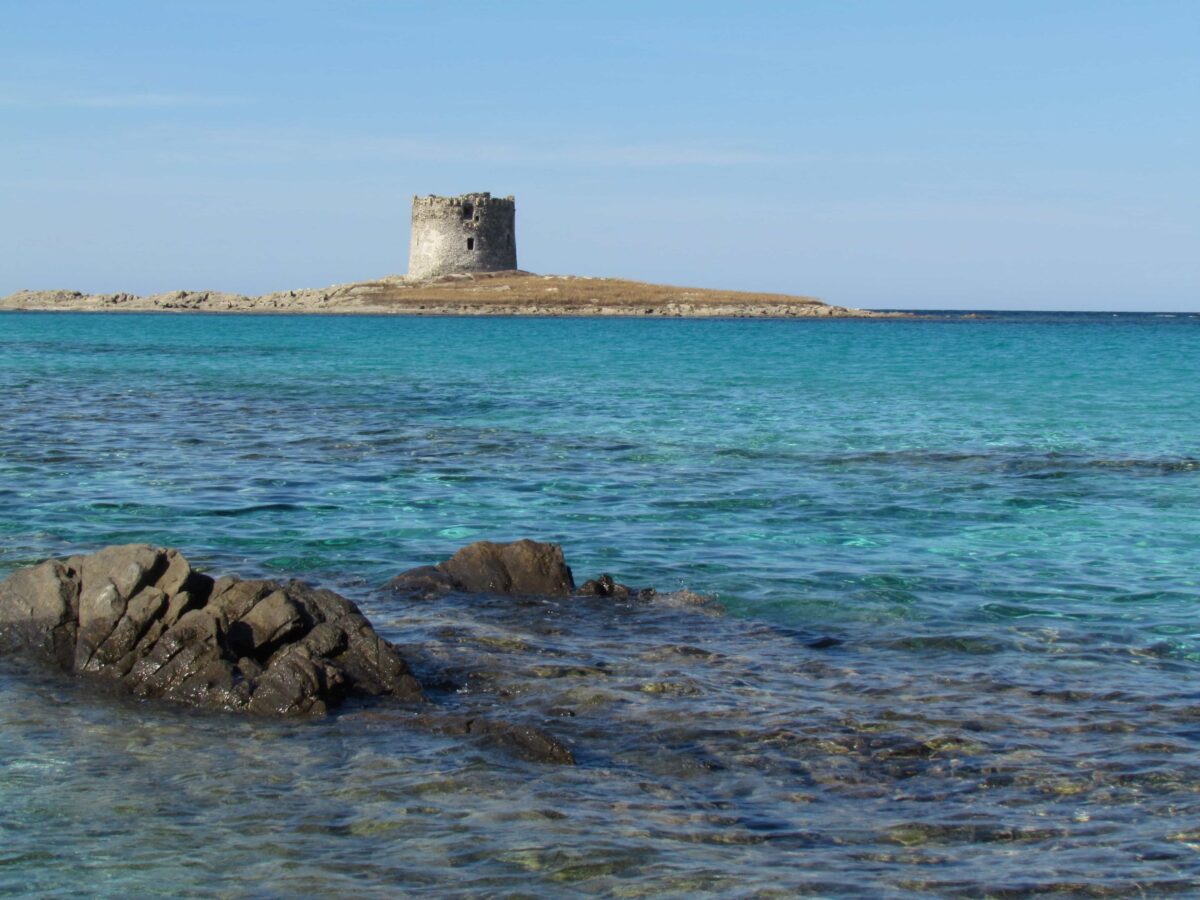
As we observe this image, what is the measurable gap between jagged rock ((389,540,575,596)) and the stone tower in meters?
96.3

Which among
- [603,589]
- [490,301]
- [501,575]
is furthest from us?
[490,301]

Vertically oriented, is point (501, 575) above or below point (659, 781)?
above

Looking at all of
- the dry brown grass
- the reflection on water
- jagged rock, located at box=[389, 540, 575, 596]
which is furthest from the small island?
the reflection on water

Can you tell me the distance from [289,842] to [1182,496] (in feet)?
47.2

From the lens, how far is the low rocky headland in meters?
101

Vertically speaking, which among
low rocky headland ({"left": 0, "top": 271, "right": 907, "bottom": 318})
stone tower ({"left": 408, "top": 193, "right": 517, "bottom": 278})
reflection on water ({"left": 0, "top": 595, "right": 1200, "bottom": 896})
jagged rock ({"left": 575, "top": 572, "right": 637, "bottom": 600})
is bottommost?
reflection on water ({"left": 0, "top": 595, "right": 1200, "bottom": 896})

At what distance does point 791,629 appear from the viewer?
10.8 meters

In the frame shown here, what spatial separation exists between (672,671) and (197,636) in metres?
3.22

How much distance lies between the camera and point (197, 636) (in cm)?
894

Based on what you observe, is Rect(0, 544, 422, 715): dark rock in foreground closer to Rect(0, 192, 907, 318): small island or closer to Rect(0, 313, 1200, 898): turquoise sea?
Rect(0, 313, 1200, 898): turquoise sea

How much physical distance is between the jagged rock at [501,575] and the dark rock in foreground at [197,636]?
2191 mm

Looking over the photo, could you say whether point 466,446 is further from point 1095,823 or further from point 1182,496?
point 1095,823

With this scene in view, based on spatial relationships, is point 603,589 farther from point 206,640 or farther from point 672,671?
point 206,640

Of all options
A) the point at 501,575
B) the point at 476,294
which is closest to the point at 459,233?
the point at 476,294
